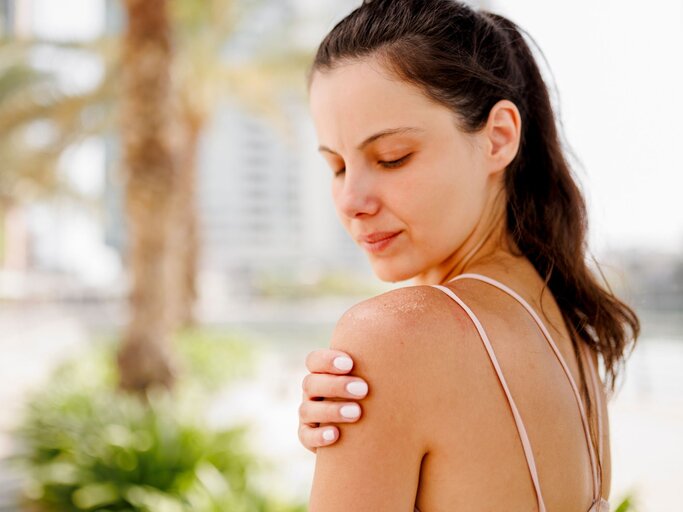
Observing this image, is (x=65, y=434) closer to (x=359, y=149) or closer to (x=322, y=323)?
(x=359, y=149)

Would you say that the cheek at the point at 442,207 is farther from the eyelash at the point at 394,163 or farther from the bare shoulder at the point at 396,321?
the bare shoulder at the point at 396,321

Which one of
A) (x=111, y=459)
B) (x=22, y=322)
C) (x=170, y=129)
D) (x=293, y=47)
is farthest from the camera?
(x=22, y=322)

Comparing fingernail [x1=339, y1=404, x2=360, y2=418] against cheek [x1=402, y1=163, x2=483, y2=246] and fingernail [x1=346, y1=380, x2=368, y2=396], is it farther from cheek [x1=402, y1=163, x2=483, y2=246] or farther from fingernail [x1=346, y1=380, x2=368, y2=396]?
cheek [x1=402, y1=163, x2=483, y2=246]

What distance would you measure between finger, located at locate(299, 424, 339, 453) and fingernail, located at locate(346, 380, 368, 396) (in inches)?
2.4

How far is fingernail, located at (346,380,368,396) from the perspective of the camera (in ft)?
2.82

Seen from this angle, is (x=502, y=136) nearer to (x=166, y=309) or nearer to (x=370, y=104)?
(x=370, y=104)

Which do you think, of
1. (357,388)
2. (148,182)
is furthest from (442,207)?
(148,182)

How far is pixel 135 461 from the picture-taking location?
461cm

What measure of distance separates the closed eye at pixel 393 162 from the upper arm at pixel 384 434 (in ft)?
0.89

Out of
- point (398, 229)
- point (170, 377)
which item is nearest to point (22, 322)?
point (170, 377)

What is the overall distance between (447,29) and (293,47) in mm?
12985

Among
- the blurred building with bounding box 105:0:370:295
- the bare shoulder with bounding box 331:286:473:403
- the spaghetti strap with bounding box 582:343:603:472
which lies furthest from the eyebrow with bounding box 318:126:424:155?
the blurred building with bounding box 105:0:370:295

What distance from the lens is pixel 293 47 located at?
13.5m

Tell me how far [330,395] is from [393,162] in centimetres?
38
